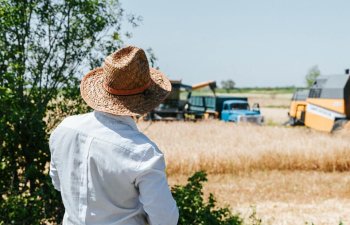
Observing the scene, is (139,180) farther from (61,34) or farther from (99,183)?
(61,34)

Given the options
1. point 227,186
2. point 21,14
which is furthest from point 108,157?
point 227,186

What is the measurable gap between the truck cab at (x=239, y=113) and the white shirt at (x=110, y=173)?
21188mm

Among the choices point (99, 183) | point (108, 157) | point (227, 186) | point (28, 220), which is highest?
point (108, 157)

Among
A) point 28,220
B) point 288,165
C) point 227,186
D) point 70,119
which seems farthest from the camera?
point 288,165

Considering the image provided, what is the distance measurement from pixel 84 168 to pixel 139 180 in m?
0.32

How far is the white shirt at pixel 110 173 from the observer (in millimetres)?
1944

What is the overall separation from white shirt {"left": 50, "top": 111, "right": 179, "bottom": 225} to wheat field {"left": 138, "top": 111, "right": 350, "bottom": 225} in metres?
5.52

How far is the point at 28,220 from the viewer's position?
452 centimetres

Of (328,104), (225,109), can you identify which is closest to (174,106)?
(225,109)

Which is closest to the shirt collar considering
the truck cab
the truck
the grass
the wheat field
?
the wheat field

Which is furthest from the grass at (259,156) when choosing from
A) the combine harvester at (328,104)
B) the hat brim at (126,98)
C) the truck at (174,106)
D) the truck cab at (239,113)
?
the truck at (174,106)

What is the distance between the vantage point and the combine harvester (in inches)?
717

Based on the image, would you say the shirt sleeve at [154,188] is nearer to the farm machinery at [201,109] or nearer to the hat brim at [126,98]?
the hat brim at [126,98]

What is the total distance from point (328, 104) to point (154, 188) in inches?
728
